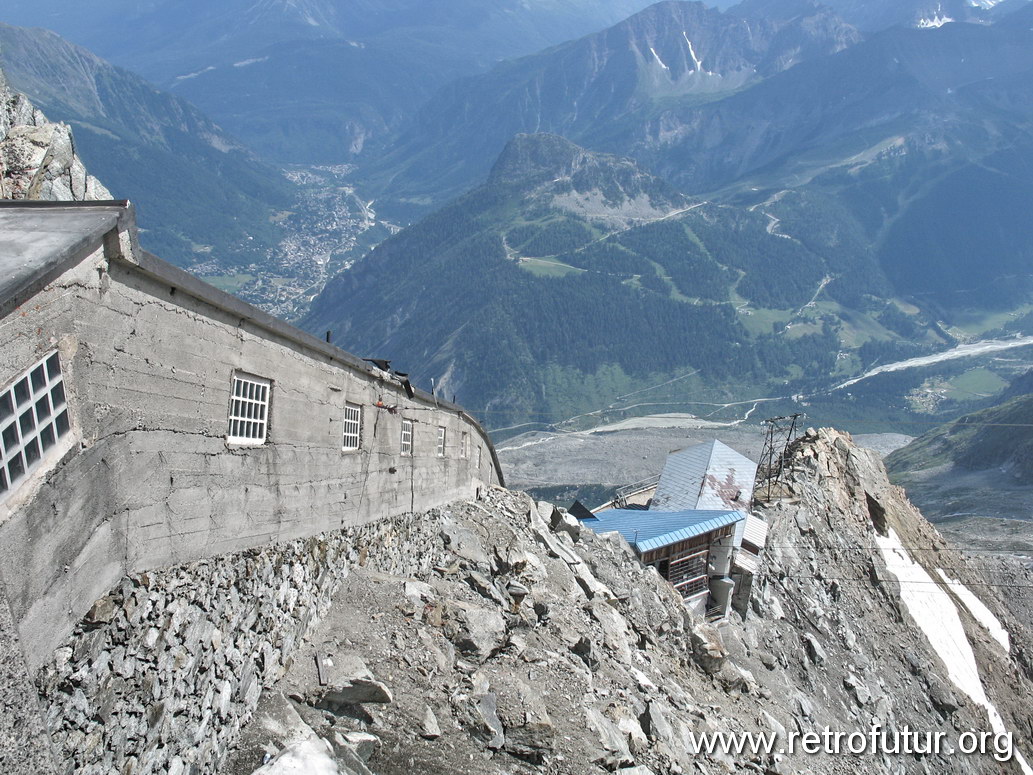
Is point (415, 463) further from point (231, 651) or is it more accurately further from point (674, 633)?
point (231, 651)

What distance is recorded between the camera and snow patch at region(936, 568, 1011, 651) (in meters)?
44.8

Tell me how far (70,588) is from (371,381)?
1035cm

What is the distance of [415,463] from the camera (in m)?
21.4

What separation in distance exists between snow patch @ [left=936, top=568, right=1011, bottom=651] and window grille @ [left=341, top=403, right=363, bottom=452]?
4156 centimetres

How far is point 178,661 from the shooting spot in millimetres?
9031

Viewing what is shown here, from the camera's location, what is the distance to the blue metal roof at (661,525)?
29.7 meters

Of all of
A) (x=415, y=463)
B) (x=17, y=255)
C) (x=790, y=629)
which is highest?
(x=17, y=255)

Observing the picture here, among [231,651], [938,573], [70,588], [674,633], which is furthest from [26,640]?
[938,573]

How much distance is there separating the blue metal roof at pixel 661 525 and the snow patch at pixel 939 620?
13.3 metres

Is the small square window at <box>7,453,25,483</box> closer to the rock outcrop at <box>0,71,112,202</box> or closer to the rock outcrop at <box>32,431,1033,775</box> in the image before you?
the rock outcrop at <box>32,431,1033,775</box>

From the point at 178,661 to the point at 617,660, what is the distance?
11325 millimetres

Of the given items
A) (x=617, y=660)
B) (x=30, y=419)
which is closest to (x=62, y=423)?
(x=30, y=419)

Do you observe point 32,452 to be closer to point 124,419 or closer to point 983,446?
point 124,419

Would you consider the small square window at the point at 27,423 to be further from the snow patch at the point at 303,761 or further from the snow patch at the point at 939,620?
the snow patch at the point at 939,620
